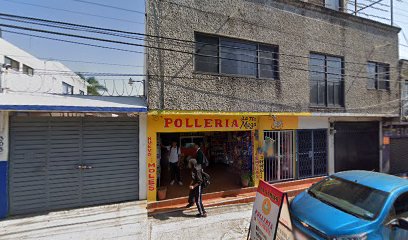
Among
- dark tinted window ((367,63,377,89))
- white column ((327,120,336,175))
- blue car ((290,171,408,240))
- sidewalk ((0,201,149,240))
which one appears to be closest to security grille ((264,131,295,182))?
white column ((327,120,336,175))

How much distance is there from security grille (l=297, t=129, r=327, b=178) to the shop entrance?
245 cm

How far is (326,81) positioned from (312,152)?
3.30 m

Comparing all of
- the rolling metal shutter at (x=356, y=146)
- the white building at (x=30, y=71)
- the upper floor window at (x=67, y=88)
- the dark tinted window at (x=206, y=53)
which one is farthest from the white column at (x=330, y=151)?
the upper floor window at (x=67, y=88)

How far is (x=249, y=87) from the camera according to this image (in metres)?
8.55

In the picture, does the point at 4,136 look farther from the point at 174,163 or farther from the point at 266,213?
the point at 266,213

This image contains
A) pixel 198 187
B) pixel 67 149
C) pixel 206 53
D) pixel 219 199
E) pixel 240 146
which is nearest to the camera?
pixel 198 187

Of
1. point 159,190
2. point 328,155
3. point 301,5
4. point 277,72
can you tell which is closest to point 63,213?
point 159,190

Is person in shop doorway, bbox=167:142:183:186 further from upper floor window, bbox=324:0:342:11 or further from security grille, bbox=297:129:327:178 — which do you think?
upper floor window, bbox=324:0:342:11

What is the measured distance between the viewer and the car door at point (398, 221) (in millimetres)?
4004

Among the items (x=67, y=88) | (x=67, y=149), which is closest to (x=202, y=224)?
(x=67, y=149)

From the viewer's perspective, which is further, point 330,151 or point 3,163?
point 330,151

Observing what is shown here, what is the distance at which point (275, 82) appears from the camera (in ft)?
29.8

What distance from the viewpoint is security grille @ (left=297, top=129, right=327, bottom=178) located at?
9969mm

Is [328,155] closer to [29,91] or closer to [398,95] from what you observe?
[398,95]
